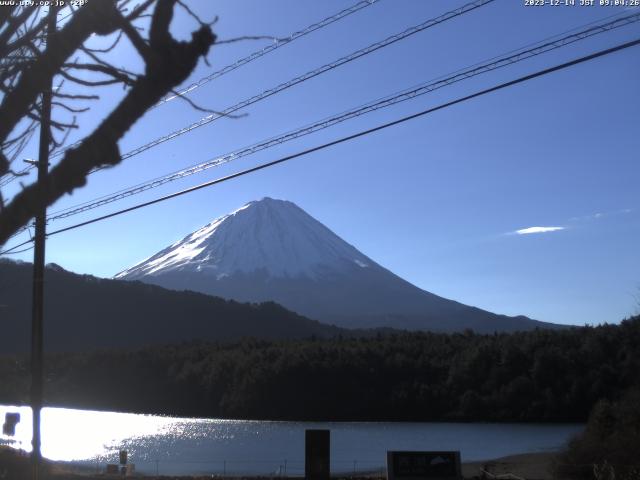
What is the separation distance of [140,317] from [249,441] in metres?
81.2

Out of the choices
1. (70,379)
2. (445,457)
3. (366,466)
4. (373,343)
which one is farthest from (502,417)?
(445,457)

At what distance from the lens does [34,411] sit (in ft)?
44.1

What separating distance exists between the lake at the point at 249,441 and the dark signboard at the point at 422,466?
25.0 meters

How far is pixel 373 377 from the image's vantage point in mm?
88750

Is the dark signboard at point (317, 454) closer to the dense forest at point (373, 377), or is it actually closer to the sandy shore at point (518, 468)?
the sandy shore at point (518, 468)

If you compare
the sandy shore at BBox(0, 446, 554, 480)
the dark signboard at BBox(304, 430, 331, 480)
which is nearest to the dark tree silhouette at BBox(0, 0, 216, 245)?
the dark signboard at BBox(304, 430, 331, 480)

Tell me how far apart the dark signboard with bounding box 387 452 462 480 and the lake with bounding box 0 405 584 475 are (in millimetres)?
25018

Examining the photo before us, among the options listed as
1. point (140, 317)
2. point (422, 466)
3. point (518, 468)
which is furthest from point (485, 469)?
point (140, 317)

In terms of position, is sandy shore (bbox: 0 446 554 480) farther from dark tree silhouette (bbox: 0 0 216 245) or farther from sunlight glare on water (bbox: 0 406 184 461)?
dark tree silhouette (bbox: 0 0 216 245)

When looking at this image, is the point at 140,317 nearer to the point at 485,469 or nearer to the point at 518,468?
the point at 518,468

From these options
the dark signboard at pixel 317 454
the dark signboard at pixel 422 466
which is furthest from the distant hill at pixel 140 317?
the dark signboard at pixel 317 454

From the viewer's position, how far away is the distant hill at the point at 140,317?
129 metres

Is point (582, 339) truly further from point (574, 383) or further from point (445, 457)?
point (445, 457)

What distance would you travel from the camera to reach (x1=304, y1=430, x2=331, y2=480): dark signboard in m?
14.8
